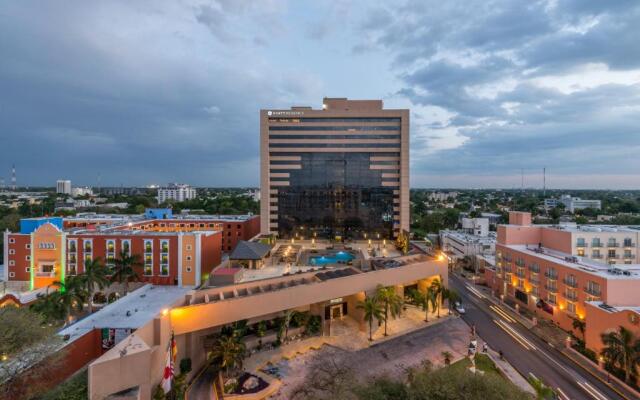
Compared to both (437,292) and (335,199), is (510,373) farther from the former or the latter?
(335,199)

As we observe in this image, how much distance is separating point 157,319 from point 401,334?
25928 millimetres

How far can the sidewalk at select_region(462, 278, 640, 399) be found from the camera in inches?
1084

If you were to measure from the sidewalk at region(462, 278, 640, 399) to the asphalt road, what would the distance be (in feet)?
1.98

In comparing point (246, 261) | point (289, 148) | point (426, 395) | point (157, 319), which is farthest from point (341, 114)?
point (426, 395)

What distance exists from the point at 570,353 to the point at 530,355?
15.0 ft

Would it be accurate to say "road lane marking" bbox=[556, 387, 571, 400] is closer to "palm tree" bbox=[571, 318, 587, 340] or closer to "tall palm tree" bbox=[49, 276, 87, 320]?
"palm tree" bbox=[571, 318, 587, 340]

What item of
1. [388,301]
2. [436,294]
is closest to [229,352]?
[388,301]

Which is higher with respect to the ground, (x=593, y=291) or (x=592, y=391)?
(x=593, y=291)

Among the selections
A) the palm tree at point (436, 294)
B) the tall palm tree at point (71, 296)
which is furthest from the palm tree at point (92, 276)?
the palm tree at point (436, 294)

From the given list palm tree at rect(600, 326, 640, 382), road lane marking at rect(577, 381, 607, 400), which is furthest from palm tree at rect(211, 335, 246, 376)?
palm tree at rect(600, 326, 640, 382)

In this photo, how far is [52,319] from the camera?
30.6m

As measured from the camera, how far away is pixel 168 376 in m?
24.0

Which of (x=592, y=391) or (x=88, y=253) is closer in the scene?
(x=592, y=391)

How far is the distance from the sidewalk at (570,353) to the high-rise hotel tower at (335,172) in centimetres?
3527
